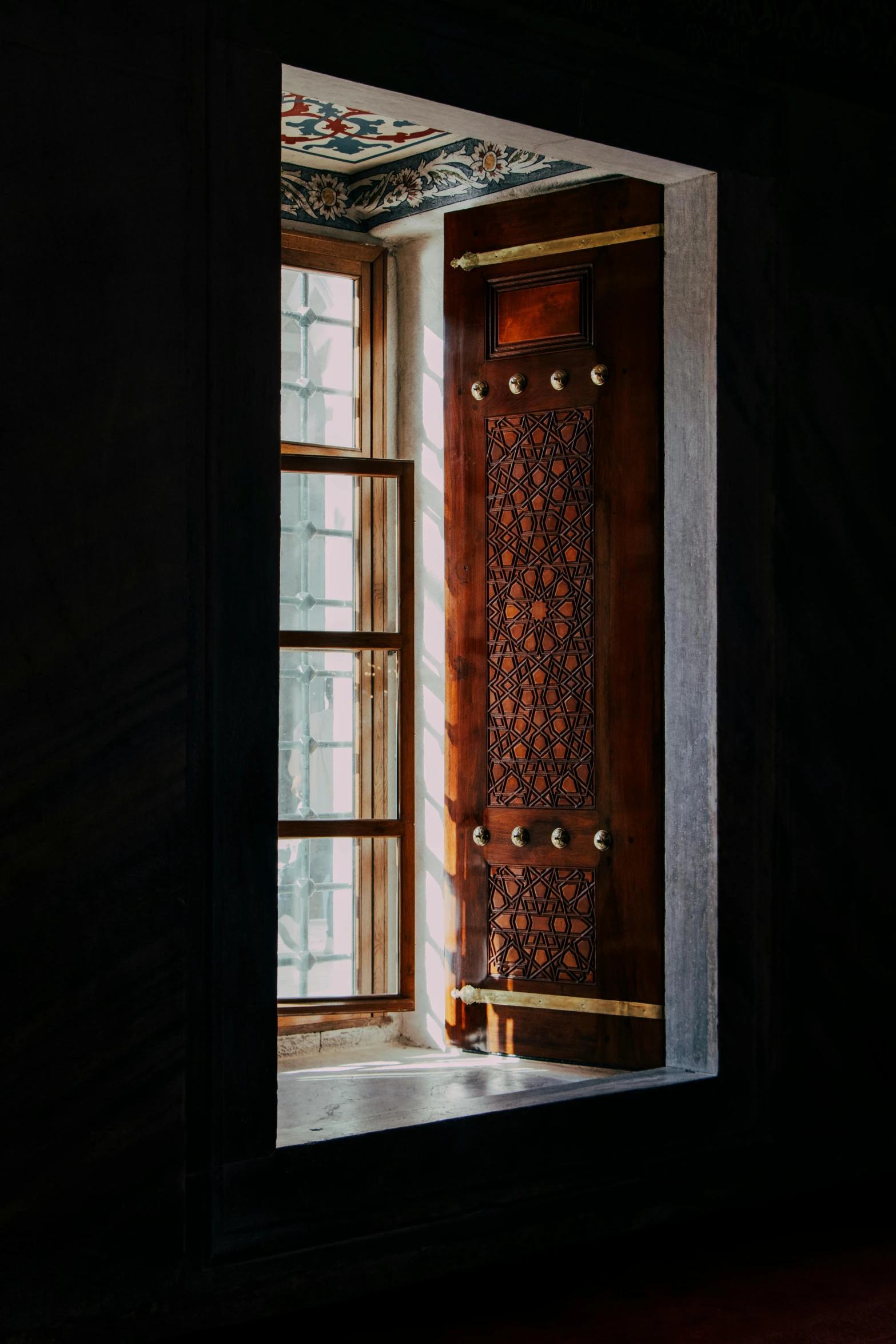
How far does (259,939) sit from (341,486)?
234cm

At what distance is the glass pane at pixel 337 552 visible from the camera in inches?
203

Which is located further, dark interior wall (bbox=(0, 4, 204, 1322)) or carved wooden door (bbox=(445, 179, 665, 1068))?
carved wooden door (bbox=(445, 179, 665, 1068))

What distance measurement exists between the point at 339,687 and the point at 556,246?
1.62 m

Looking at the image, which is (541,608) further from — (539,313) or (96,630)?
(96,630)

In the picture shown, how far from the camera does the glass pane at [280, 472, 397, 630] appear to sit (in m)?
5.16

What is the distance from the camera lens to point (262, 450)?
3.26 meters

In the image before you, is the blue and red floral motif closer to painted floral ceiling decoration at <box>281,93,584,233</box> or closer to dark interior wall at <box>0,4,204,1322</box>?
painted floral ceiling decoration at <box>281,93,584,233</box>

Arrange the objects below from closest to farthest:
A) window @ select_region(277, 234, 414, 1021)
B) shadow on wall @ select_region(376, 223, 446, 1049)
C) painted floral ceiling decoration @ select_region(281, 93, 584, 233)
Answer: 1. painted floral ceiling decoration @ select_region(281, 93, 584, 233)
2. window @ select_region(277, 234, 414, 1021)
3. shadow on wall @ select_region(376, 223, 446, 1049)

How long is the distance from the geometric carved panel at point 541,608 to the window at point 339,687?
40 cm

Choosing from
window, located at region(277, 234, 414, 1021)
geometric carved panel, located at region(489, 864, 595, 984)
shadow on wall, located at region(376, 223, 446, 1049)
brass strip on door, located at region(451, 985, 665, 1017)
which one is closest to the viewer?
brass strip on door, located at region(451, 985, 665, 1017)

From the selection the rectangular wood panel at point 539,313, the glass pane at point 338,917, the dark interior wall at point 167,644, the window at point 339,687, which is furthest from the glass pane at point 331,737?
the dark interior wall at point 167,644

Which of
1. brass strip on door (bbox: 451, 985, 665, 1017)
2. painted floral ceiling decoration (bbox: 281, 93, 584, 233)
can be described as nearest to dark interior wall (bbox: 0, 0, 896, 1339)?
brass strip on door (bbox: 451, 985, 665, 1017)

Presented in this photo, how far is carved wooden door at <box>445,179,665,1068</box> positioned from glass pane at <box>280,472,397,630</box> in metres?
0.34

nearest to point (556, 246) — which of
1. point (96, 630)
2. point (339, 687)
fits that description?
point (339, 687)
